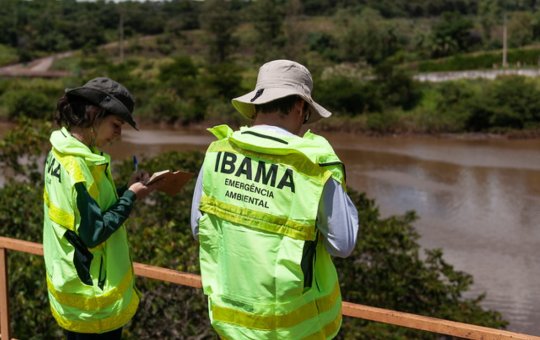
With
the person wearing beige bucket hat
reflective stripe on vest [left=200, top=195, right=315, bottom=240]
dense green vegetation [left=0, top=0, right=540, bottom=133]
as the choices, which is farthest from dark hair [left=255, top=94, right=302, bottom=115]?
dense green vegetation [left=0, top=0, right=540, bottom=133]

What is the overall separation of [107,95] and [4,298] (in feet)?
4.75

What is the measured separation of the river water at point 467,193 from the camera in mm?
Result: 12984

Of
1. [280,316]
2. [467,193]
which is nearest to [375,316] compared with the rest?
[280,316]

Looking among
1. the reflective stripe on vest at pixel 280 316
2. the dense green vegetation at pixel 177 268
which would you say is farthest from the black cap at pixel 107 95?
the dense green vegetation at pixel 177 268

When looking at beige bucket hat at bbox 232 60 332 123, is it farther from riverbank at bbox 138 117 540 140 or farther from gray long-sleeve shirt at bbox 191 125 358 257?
riverbank at bbox 138 117 540 140

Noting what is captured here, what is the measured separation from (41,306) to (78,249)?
2.83m

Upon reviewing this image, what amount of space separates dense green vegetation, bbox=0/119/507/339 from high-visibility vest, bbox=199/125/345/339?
120 inches

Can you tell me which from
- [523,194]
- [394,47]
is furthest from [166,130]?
[394,47]

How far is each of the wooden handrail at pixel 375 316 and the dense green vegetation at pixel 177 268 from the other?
57.9 inches

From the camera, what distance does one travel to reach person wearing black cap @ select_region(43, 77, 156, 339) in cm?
232

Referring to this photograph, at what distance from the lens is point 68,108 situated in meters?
2.43

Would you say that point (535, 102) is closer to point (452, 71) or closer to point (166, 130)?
point (452, 71)

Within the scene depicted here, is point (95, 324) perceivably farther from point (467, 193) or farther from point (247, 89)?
point (247, 89)

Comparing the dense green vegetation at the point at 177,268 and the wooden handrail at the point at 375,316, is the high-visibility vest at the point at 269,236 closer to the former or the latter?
the wooden handrail at the point at 375,316
